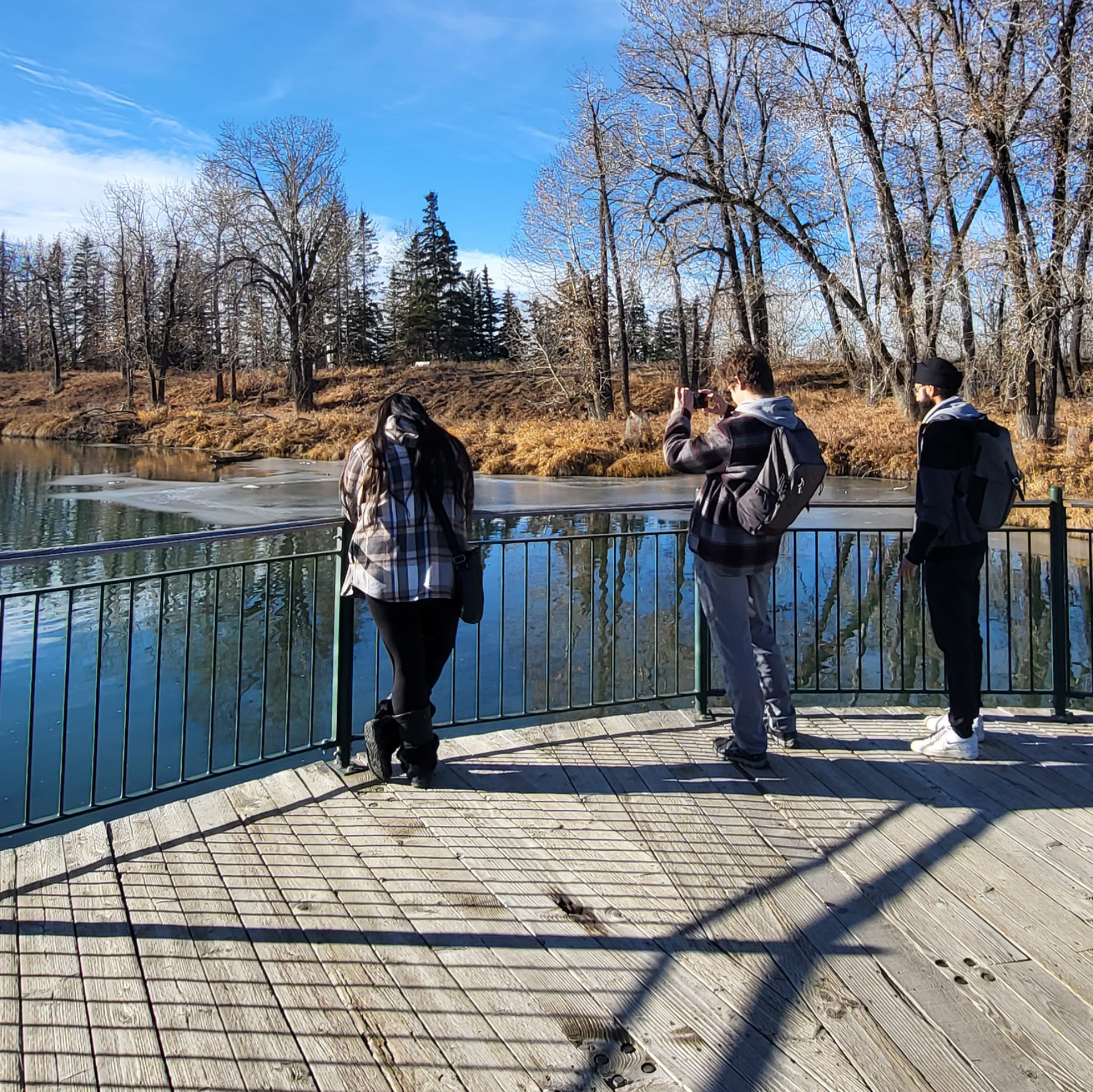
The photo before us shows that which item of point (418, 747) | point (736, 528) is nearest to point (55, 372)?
point (418, 747)

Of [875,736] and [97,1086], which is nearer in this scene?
[97,1086]

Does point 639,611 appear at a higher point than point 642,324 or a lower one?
lower

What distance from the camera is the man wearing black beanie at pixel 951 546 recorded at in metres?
3.94

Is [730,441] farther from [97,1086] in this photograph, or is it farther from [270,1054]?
[97,1086]

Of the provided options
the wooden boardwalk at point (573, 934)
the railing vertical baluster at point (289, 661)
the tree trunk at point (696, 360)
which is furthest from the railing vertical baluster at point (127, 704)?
the tree trunk at point (696, 360)

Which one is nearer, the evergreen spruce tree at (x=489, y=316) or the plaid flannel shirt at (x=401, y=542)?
the plaid flannel shirt at (x=401, y=542)

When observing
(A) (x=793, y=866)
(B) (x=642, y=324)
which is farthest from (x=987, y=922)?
(B) (x=642, y=324)

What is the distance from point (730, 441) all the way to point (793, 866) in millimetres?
1609

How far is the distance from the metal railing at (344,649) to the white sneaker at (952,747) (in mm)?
540

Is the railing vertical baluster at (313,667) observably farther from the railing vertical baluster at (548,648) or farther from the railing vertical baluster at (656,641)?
the railing vertical baluster at (656,641)

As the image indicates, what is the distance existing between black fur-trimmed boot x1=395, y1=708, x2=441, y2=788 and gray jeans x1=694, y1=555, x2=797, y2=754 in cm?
123

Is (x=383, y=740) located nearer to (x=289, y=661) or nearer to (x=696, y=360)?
(x=289, y=661)

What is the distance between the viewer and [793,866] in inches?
127

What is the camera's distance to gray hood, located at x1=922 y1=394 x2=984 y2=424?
390 centimetres
